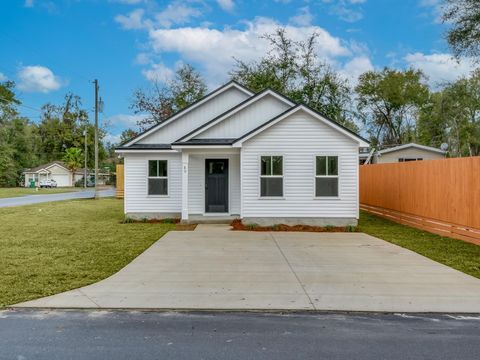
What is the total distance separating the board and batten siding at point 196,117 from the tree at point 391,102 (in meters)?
35.4

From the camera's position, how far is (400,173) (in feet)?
50.3

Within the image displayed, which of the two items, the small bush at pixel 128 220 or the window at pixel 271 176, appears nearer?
the window at pixel 271 176

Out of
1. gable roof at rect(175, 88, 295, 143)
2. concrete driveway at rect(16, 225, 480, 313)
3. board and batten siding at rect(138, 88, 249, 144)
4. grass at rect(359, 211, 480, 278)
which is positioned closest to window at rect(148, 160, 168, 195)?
board and batten siding at rect(138, 88, 249, 144)

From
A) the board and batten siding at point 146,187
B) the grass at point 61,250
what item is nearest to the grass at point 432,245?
the grass at point 61,250

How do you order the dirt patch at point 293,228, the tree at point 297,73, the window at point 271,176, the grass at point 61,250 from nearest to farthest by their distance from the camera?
the grass at point 61,250, the dirt patch at point 293,228, the window at point 271,176, the tree at point 297,73

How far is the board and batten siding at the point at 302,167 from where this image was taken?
14.1m

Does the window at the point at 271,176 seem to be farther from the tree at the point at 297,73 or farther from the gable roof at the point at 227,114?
the tree at the point at 297,73

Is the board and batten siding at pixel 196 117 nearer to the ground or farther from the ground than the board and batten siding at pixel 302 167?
farther from the ground

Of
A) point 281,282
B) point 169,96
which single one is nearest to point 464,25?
point 281,282

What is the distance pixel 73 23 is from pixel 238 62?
515 inches

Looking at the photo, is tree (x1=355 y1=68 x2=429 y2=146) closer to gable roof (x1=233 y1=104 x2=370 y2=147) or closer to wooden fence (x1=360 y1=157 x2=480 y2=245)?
wooden fence (x1=360 y1=157 x2=480 y2=245)

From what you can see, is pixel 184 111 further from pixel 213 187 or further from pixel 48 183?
pixel 48 183

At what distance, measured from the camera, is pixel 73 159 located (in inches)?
2650

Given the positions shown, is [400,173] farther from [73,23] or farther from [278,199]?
[73,23]
